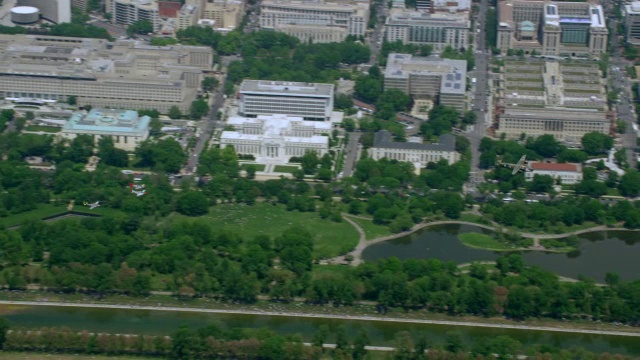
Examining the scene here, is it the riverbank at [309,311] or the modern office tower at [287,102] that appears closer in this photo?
the riverbank at [309,311]

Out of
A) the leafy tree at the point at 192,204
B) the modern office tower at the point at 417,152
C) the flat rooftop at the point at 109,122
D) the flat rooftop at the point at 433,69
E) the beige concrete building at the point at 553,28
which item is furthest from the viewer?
the beige concrete building at the point at 553,28

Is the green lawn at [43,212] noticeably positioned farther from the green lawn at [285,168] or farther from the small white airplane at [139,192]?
the green lawn at [285,168]

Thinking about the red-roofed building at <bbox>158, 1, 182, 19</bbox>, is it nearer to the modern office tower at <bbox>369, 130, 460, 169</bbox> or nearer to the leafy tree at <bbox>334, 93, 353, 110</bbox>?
the leafy tree at <bbox>334, 93, 353, 110</bbox>

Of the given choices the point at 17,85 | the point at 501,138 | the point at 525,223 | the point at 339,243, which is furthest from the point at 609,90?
the point at 17,85

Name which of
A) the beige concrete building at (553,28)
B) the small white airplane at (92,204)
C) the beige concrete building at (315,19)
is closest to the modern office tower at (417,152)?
the small white airplane at (92,204)

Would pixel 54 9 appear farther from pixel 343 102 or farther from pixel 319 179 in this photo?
pixel 319 179

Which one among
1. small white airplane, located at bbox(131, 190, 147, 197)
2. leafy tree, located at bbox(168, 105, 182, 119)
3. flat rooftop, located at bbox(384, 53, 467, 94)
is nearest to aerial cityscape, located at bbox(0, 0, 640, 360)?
leafy tree, located at bbox(168, 105, 182, 119)

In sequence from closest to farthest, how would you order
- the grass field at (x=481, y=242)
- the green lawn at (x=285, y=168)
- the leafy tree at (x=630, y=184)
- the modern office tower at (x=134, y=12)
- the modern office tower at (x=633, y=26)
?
the grass field at (x=481, y=242)
the leafy tree at (x=630, y=184)
the green lawn at (x=285, y=168)
the modern office tower at (x=633, y=26)
the modern office tower at (x=134, y=12)

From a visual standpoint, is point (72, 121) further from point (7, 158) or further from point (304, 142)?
point (304, 142)

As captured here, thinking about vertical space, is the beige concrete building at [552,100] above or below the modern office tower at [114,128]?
above
